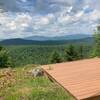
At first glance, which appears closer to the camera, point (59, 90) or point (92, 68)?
point (59, 90)

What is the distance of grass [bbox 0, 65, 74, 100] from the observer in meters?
4.53

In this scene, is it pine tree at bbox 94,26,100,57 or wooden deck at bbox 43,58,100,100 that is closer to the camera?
wooden deck at bbox 43,58,100,100

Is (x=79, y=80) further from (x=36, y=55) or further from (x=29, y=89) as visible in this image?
(x=36, y=55)

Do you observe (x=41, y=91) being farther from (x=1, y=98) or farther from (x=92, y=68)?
(x=92, y=68)

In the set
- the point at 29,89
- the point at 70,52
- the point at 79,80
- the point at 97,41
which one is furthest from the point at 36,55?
the point at 29,89

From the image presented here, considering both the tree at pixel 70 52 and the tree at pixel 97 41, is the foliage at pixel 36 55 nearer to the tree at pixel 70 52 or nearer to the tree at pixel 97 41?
the tree at pixel 70 52

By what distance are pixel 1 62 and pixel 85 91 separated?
1482cm

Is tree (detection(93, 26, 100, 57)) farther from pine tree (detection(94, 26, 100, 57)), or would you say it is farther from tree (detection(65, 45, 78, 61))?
tree (detection(65, 45, 78, 61))

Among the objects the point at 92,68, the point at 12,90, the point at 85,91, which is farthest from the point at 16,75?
the point at 85,91

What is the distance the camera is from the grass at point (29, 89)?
14.9 ft

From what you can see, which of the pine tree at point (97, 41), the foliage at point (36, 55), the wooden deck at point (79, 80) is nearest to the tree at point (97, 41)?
the pine tree at point (97, 41)

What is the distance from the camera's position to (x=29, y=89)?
4.97m

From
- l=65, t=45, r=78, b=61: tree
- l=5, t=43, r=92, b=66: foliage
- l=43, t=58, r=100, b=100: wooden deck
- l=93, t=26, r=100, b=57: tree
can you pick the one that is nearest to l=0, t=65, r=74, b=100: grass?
l=43, t=58, r=100, b=100: wooden deck

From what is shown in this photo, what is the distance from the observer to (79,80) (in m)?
5.17
